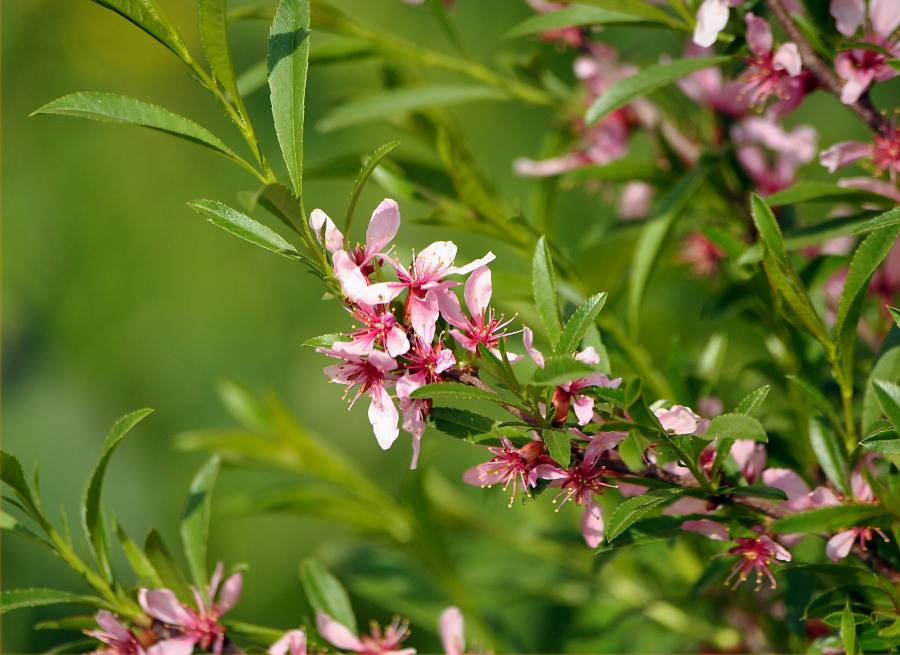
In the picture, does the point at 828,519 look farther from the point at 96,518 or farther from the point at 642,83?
the point at 96,518

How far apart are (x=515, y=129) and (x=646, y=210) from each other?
4.50 feet

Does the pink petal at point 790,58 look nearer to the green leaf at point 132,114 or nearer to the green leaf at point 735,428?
the green leaf at point 735,428

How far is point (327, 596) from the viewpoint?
2.27 feet

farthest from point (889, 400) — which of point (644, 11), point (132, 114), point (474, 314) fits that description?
point (132, 114)

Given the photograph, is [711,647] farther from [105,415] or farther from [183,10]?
[183,10]

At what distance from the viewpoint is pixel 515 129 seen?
238 cm

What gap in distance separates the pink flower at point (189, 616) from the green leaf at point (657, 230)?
0.45 meters

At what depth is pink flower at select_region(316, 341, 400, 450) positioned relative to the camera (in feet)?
1.58

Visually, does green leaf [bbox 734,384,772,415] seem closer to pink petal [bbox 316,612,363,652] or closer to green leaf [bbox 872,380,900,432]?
green leaf [bbox 872,380,900,432]

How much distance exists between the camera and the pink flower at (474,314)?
1.70ft

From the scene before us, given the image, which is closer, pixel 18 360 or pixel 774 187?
pixel 774 187

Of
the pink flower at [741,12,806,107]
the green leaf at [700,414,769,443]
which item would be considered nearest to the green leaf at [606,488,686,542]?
the green leaf at [700,414,769,443]

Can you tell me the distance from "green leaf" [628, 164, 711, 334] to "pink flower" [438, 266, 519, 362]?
0.28 m

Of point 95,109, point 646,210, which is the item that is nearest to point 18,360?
point 646,210
